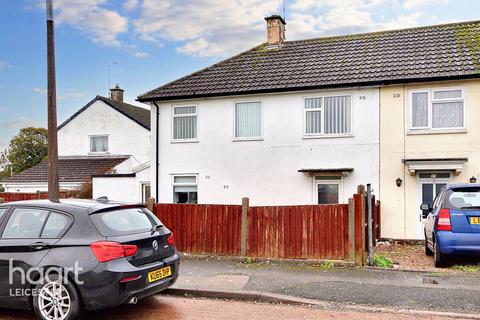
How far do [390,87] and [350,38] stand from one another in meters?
4.22

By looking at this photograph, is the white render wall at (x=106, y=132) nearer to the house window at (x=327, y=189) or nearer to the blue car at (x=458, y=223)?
the house window at (x=327, y=189)

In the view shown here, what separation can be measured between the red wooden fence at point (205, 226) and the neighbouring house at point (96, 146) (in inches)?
545

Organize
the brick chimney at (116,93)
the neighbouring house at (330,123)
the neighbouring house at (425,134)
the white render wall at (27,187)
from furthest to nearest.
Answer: the brick chimney at (116,93) < the white render wall at (27,187) < the neighbouring house at (330,123) < the neighbouring house at (425,134)

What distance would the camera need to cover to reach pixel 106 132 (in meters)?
27.9

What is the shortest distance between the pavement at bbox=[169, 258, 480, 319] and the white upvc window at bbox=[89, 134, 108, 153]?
1976 cm

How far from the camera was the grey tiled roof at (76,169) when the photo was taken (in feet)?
83.0

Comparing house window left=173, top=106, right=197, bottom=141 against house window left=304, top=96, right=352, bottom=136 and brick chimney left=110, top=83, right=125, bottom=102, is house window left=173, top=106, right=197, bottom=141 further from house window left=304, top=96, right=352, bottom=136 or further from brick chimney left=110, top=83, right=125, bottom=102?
brick chimney left=110, top=83, right=125, bottom=102

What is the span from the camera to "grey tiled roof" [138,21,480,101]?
48.2ft

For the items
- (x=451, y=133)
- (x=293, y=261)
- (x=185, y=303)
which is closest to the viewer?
(x=185, y=303)

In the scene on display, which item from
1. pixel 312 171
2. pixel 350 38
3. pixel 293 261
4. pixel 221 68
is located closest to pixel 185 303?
pixel 293 261

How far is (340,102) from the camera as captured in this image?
50.2 ft

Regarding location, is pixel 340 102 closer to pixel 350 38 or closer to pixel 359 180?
pixel 359 180

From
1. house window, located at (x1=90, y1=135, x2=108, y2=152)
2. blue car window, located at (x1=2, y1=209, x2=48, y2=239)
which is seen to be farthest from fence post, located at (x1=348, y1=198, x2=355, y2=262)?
house window, located at (x1=90, y1=135, x2=108, y2=152)

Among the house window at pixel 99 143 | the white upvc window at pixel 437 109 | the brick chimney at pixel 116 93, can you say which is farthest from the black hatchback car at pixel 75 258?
the brick chimney at pixel 116 93
